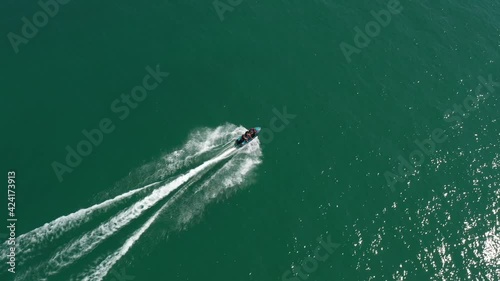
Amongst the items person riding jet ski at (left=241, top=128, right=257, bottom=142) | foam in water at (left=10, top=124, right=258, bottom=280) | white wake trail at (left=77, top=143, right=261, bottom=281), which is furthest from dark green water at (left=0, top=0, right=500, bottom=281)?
person riding jet ski at (left=241, top=128, right=257, bottom=142)

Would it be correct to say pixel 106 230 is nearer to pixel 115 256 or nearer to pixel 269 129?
pixel 115 256

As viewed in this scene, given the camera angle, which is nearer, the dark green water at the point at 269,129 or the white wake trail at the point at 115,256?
the white wake trail at the point at 115,256

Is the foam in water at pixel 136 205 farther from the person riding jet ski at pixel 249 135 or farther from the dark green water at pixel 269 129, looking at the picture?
the person riding jet ski at pixel 249 135

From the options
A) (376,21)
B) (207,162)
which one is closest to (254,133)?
(207,162)

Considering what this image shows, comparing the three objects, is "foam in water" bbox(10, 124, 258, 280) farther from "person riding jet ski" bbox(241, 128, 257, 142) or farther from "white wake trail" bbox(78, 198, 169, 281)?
"person riding jet ski" bbox(241, 128, 257, 142)

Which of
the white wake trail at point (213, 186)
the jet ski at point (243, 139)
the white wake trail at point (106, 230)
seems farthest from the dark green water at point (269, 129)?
the jet ski at point (243, 139)

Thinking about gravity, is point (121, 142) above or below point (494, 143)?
above

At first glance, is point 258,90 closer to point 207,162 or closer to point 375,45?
point 207,162
